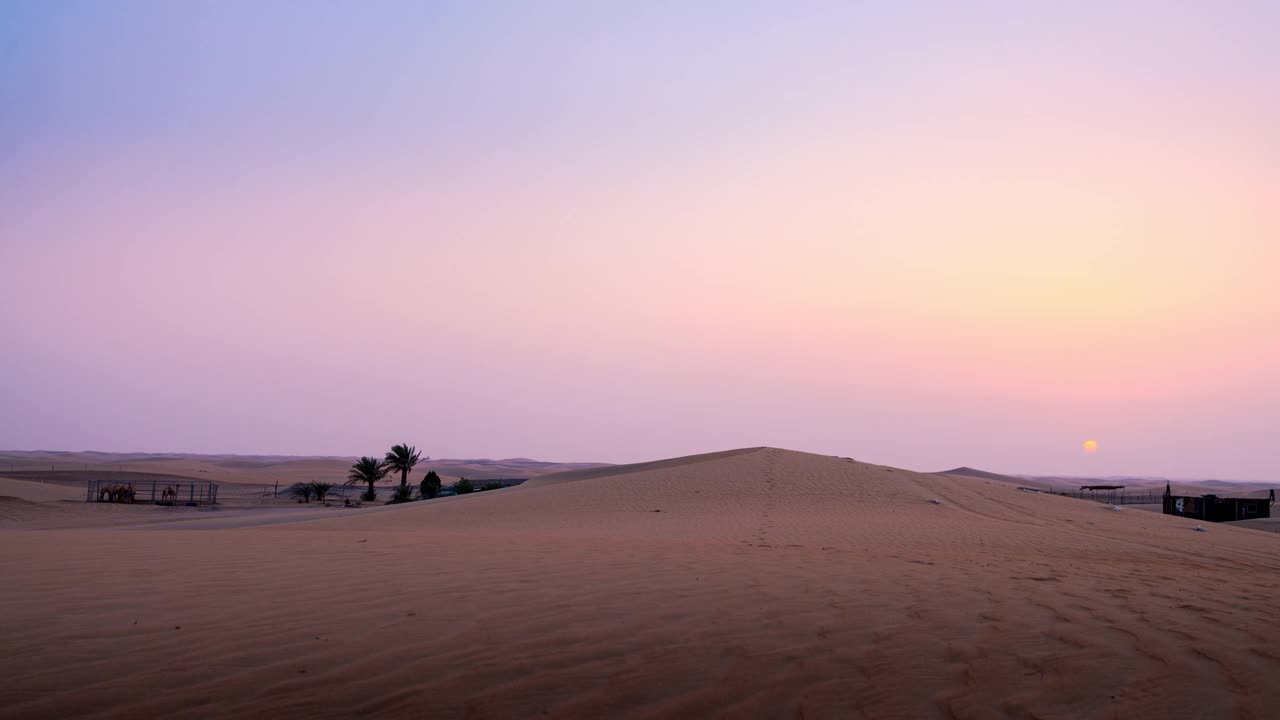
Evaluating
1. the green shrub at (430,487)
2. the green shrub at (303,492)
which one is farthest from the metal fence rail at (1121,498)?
the green shrub at (303,492)

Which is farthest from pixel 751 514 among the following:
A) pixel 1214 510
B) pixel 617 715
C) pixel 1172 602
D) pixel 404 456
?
pixel 404 456

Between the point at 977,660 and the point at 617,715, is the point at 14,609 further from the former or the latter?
the point at 977,660

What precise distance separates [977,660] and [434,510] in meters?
25.4

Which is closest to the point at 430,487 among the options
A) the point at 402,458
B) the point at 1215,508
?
the point at 402,458

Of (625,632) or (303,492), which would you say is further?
(303,492)

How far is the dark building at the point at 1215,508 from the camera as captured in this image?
3809 centimetres

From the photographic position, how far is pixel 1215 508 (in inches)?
1501

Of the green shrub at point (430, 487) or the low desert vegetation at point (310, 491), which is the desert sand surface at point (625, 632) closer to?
the low desert vegetation at point (310, 491)

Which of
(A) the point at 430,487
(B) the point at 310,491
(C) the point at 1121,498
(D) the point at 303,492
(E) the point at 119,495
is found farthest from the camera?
(C) the point at 1121,498

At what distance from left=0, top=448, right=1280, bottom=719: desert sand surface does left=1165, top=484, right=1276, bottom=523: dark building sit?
98.9ft

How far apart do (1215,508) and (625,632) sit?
42.2 m

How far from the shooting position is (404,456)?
58125mm

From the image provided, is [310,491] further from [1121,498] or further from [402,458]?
[1121,498]

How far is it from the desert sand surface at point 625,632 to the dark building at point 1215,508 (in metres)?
30.1
